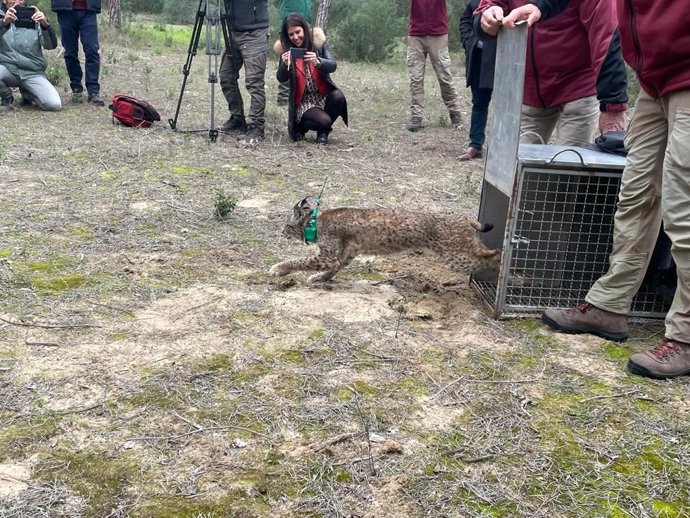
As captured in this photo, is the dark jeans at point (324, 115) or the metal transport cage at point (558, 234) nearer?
the metal transport cage at point (558, 234)

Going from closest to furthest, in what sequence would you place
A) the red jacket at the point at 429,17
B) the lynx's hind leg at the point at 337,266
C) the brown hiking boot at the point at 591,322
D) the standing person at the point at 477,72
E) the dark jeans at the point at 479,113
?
1. the brown hiking boot at the point at 591,322
2. the lynx's hind leg at the point at 337,266
3. the standing person at the point at 477,72
4. the dark jeans at the point at 479,113
5. the red jacket at the point at 429,17

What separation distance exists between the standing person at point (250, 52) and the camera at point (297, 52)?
42 cm

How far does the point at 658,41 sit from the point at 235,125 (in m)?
6.97

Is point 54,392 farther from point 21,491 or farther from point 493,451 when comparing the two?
point 493,451

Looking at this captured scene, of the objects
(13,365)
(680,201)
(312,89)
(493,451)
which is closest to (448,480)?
(493,451)

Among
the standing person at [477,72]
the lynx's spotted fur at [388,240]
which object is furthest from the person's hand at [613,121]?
the standing person at [477,72]

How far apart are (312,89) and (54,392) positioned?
6684 mm

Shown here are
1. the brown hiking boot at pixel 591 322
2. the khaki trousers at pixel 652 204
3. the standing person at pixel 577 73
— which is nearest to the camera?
the khaki trousers at pixel 652 204

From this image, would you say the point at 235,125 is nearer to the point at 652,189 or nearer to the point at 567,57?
the point at 567,57

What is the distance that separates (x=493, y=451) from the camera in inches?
116

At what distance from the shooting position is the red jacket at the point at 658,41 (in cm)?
329

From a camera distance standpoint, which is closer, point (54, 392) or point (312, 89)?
point (54, 392)

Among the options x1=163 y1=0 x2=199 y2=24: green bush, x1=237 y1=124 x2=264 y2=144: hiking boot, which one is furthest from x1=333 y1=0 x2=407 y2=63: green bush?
x1=163 y1=0 x2=199 y2=24: green bush

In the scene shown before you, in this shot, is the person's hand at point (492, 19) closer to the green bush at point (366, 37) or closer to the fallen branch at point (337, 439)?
the fallen branch at point (337, 439)
